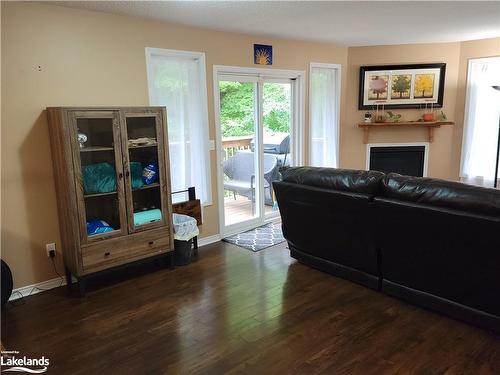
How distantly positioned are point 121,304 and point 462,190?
258 cm

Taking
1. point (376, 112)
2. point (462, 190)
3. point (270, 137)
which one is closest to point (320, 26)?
point (270, 137)

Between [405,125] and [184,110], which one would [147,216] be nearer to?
[184,110]

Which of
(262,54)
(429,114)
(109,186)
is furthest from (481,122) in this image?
(109,186)

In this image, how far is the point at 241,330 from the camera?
8.47ft

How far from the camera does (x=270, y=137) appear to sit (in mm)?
5039

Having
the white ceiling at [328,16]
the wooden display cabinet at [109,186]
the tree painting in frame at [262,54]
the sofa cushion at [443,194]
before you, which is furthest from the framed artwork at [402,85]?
the wooden display cabinet at [109,186]

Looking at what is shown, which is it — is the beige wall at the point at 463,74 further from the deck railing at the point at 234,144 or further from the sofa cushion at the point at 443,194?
the sofa cushion at the point at 443,194

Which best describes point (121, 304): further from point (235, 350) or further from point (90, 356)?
point (235, 350)

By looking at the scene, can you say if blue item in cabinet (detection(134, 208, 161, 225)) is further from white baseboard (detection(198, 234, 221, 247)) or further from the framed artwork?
the framed artwork

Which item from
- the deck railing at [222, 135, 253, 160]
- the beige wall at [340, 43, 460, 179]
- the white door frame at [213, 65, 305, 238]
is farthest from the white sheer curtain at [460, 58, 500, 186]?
the deck railing at [222, 135, 253, 160]

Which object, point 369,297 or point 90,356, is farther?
point 369,297

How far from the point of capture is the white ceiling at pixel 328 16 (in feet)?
10.5

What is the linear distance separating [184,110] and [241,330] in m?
2.38

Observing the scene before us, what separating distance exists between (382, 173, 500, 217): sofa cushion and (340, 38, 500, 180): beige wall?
315cm
